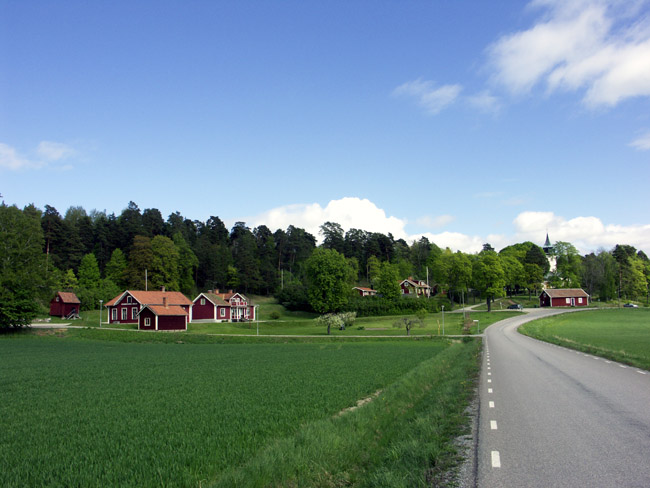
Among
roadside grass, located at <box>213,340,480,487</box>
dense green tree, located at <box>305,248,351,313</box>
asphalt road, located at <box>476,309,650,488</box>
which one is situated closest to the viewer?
asphalt road, located at <box>476,309,650,488</box>

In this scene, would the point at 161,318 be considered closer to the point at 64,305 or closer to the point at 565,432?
the point at 64,305

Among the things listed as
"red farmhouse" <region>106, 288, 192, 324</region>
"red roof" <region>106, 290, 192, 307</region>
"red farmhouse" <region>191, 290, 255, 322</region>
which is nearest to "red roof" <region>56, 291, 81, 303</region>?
"red farmhouse" <region>106, 288, 192, 324</region>

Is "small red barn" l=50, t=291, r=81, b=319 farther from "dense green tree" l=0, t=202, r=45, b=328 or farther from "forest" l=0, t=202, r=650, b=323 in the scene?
"dense green tree" l=0, t=202, r=45, b=328

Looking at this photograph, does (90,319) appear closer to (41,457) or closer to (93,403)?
(93,403)

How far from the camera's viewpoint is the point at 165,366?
26.2 meters

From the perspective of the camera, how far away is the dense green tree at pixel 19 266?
52781mm

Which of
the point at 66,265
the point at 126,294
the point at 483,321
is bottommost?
the point at 483,321

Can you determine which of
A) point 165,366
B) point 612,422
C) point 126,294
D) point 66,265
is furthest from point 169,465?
point 66,265

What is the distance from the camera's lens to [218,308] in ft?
293

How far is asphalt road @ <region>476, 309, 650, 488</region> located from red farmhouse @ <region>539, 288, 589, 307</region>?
105918mm

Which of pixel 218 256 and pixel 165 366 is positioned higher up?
pixel 218 256

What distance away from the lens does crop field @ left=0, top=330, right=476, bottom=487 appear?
25.0ft

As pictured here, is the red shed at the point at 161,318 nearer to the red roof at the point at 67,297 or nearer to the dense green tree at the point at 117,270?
the red roof at the point at 67,297

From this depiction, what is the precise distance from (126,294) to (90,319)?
24.1ft
